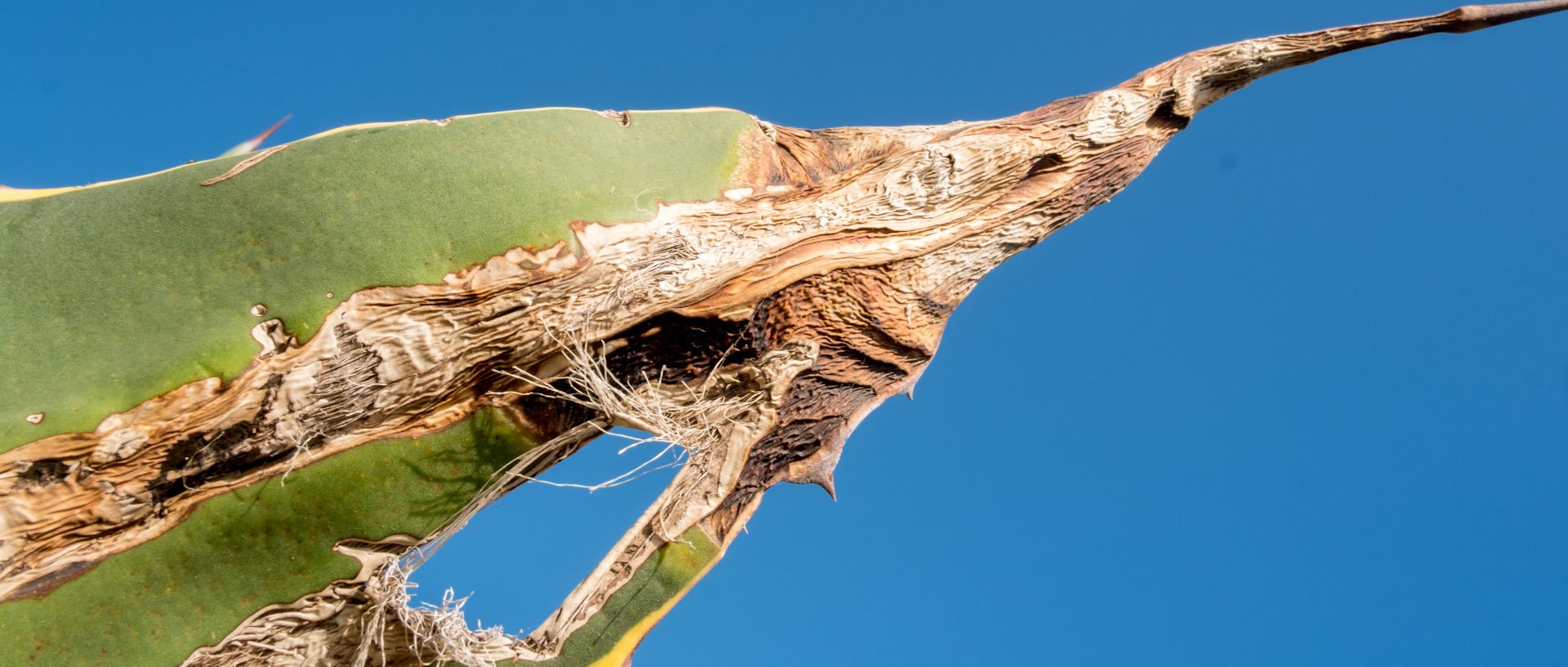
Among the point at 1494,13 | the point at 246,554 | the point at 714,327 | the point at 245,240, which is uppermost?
the point at 1494,13

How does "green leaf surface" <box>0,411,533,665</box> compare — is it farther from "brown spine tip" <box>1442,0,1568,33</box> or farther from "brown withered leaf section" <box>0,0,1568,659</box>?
"brown spine tip" <box>1442,0,1568,33</box>

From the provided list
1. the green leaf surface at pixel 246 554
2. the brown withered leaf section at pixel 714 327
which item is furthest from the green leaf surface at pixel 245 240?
the green leaf surface at pixel 246 554

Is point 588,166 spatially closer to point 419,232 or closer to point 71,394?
point 419,232

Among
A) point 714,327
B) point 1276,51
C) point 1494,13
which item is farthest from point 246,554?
point 1494,13

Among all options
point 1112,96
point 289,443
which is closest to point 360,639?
point 289,443

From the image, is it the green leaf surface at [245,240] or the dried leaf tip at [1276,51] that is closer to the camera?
the green leaf surface at [245,240]

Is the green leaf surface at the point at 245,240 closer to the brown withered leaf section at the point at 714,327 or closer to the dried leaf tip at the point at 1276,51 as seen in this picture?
the brown withered leaf section at the point at 714,327

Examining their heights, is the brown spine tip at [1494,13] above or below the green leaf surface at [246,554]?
above

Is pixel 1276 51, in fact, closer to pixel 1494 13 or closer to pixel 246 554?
pixel 1494 13
